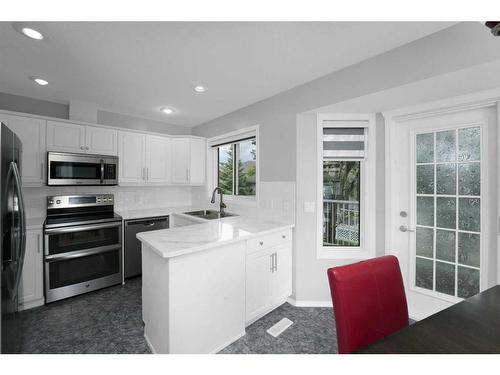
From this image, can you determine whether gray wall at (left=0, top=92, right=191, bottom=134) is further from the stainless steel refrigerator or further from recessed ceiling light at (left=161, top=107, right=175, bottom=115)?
the stainless steel refrigerator

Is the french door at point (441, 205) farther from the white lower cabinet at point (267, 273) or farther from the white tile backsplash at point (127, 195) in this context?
the white tile backsplash at point (127, 195)

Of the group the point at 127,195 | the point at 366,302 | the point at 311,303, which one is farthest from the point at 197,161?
the point at 366,302

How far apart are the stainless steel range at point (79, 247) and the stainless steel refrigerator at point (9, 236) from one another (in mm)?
808

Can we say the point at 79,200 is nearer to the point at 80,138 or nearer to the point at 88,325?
the point at 80,138

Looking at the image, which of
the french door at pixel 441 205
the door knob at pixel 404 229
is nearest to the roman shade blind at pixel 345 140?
the french door at pixel 441 205

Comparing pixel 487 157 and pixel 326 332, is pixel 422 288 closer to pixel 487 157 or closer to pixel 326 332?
pixel 326 332

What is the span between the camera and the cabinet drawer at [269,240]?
192 centimetres

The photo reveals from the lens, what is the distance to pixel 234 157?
3.46m

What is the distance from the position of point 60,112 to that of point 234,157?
2.39 metres

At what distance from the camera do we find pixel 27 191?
2580 mm

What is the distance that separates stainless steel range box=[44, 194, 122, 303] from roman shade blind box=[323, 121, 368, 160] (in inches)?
106

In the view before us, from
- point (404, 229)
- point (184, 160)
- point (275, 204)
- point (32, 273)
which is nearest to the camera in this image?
point (404, 229)
